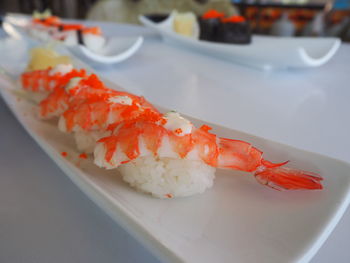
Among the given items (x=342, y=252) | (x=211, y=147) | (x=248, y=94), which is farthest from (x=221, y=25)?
(x=342, y=252)

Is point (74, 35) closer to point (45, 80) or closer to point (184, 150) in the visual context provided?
point (45, 80)

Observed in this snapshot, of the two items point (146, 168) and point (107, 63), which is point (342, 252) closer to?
point (146, 168)

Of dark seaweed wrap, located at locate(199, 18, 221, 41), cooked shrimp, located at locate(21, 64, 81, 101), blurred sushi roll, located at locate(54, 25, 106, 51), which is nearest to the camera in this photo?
cooked shrimp, located at locate(21, 64, 81, 101)

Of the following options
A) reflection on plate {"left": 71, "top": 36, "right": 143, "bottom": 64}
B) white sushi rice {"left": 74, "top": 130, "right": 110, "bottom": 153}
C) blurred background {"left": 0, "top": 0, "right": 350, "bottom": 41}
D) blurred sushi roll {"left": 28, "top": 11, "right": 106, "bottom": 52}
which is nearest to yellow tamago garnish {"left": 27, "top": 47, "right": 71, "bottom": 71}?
reflection on plate {"left": 71, "top": 36, "right": 143, "bottom": 64}

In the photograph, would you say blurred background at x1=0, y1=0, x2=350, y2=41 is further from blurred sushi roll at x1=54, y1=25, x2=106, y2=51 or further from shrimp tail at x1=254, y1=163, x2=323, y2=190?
shrimp tail at x1=254, y1=163, x2=323, y2=190

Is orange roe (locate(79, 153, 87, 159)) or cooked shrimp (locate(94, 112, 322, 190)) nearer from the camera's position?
cooked shrimp (locate(94, 112, 322, 190))

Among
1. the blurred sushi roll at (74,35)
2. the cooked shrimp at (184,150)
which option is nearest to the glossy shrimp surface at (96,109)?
the cooked shrimp at (184,150)
